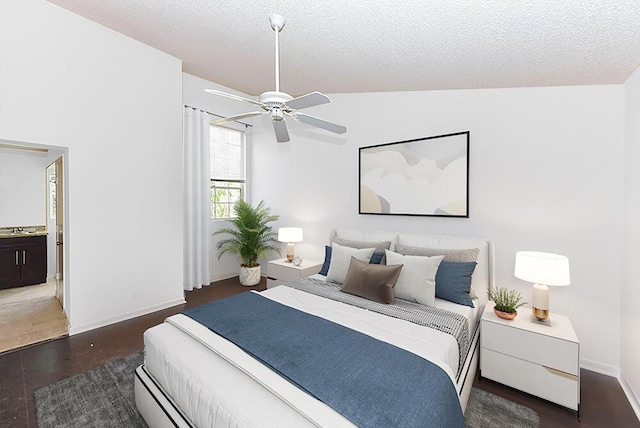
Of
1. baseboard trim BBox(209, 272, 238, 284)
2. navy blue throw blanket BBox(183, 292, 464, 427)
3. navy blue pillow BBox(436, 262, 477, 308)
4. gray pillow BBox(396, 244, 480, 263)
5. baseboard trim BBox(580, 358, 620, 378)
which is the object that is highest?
gray pillow BBox(396, 244, 480, 263)

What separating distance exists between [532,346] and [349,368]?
1.58 metres

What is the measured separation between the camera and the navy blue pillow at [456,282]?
2.55 m

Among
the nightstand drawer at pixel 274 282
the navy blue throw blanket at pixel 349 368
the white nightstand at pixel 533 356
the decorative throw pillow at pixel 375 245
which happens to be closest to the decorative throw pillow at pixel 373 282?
the decorative throw pillow at pixel 375 245

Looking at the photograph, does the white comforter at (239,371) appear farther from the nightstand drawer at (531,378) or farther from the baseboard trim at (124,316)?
the baseboard trim at (124,316)

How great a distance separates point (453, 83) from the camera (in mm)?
2934

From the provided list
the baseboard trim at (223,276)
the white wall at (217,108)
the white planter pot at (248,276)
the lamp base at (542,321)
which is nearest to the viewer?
the lamp base at (542,321)

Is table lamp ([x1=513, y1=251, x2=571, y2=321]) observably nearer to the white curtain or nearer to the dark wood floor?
the dark wood floor

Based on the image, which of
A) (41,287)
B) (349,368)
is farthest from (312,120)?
(41,287)

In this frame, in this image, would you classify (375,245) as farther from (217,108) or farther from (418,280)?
(217,108)

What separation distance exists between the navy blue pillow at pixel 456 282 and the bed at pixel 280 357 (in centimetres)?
6

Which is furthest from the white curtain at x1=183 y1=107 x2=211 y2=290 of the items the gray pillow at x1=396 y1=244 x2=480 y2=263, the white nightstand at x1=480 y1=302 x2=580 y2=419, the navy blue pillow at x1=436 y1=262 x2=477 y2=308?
the white nightstand at x1=480 y1=302 x2=580 y2=419

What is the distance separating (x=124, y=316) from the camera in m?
3.42

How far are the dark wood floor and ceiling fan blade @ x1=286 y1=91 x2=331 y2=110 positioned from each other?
257 centimetres

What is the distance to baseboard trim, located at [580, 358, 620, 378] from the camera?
2.41 metres
